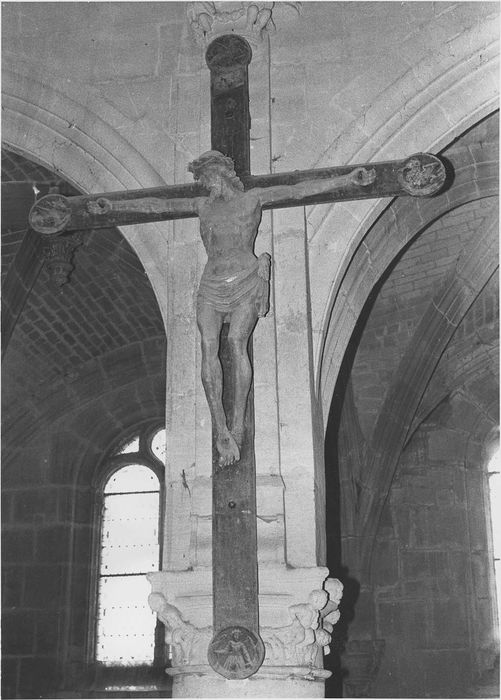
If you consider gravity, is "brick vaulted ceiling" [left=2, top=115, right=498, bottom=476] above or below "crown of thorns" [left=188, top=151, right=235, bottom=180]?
above

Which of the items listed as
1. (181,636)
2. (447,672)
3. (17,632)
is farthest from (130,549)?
(181,636)

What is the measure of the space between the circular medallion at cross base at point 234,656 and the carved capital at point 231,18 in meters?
3.43

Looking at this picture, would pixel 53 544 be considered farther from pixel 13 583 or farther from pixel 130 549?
pixel 130 549

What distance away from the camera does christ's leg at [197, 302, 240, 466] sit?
534 cm

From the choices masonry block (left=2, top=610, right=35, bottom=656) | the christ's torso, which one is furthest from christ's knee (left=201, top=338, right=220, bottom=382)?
masonry block (left=2, top=610, right=35, bottom=656)

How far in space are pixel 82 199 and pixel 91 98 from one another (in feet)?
4.56

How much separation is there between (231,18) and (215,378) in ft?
7.73

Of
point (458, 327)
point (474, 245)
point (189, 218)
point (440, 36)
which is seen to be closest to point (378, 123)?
point (440, 36)

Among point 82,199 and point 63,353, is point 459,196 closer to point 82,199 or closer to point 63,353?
point 82,199

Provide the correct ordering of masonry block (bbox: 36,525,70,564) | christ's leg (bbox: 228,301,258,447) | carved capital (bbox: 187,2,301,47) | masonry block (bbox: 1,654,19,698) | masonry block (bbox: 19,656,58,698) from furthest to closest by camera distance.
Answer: masonry block (bbox: 36,525,70,564) < masonry block (bbox: 1,654,19,698) < masonry block (bbox: 19,656,58,698) < carved capital (bbox: 187,2,301,47) < christ's leg (bbox: 228,301,258,447)

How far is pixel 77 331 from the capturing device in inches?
466

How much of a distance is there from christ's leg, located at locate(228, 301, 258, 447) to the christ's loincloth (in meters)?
0.05

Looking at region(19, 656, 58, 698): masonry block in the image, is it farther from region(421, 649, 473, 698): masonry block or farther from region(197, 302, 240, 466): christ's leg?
region(197, 302, 240, 466): christ's leg

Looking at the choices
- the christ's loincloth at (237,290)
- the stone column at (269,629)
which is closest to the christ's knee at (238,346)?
the christ's loincloth at (237,290)
